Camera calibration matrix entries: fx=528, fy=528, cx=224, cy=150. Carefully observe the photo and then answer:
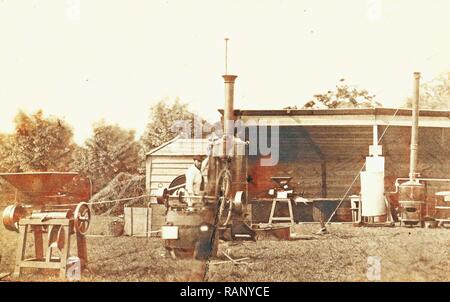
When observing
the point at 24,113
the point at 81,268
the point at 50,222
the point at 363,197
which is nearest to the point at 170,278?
the point at 81,268

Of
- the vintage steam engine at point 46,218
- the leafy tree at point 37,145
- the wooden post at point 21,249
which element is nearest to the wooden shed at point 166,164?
the leafy tree at point 37,145

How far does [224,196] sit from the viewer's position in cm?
878

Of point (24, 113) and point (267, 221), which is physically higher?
point (24, 113)

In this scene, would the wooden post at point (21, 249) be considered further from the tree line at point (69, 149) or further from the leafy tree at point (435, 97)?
the leafy tree at point (435, 97)

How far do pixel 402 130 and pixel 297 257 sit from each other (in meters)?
7.38

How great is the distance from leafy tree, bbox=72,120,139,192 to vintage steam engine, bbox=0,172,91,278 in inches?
109

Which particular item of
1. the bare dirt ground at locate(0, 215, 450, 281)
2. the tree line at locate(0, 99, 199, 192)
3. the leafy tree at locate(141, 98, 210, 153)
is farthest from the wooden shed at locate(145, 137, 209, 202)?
the bare dirt ground at locate(0, 215, 450, 281)

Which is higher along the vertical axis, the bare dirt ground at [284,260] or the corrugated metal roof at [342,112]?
the corrugated metal roof at [342,112]

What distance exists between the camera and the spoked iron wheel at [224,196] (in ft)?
28.5

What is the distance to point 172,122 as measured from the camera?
17469mm

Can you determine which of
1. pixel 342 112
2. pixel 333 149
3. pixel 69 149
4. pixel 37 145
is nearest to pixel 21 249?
pixel 37 145

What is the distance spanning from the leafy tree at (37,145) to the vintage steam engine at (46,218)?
1.57 metres

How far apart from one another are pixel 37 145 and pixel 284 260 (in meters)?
5.37

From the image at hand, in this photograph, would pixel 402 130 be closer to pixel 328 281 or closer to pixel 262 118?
pixel 262 118
